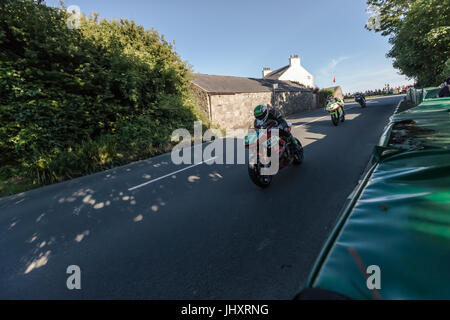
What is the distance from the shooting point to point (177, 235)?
9.72 feet

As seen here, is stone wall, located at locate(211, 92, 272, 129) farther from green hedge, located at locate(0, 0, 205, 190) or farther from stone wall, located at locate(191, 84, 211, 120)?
green hedge, located at locate(0, 0, 205, 190)

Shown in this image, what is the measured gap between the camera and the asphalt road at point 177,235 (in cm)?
210

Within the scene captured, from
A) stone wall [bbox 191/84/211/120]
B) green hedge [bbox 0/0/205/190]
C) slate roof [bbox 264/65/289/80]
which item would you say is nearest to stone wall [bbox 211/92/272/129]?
stone wall [bbox 191/84/211/120]

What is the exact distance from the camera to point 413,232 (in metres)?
1.09

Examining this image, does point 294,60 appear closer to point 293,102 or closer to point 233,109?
point 293,102

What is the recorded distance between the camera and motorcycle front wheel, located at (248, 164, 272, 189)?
417cm

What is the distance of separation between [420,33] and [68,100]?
70.4ft

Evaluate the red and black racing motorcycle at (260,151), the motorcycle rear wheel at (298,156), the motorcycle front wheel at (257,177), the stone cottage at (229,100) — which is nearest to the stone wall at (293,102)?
the stone cottage at (229,100)

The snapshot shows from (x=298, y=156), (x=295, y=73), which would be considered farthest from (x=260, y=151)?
(x=295, y=73)

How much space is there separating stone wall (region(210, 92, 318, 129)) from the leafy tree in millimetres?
11321

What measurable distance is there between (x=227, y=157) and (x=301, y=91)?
27578 millimetres

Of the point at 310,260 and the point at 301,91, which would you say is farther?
the point at 301,91
